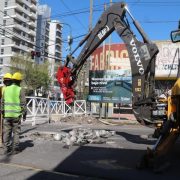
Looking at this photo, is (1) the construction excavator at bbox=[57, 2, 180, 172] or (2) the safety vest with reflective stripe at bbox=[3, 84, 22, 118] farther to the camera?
(2) the safety vest with reflective stripe at bbox=[3, 84, 22, 118]

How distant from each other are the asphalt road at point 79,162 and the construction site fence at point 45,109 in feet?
22.2

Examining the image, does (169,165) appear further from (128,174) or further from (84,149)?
(84,149)

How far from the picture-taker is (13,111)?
1079 cm

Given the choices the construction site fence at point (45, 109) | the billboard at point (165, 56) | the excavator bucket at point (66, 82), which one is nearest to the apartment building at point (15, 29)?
the construction site fence at point (45, 109)

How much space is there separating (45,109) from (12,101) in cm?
1328

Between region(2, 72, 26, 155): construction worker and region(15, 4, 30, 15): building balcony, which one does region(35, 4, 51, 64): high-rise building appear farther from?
region(2, 72, 26, 155): construction worker

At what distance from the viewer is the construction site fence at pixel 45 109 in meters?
21.7

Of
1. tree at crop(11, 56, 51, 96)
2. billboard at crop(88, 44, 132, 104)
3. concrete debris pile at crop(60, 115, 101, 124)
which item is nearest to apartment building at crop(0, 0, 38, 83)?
tree at crop(11, 56, 51, 96)

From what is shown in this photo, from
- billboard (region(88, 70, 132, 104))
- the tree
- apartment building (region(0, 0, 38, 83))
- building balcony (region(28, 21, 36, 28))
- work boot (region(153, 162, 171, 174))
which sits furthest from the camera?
building balcony (region(28, 21, 36, 28))

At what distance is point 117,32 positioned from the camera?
13773 mm

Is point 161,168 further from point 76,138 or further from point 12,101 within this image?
point 76,138

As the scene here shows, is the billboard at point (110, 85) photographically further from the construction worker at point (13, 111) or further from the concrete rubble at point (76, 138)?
the construction worker at point (13, 111)

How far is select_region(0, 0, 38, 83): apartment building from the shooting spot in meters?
104

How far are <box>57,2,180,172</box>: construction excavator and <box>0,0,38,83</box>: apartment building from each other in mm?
86763
